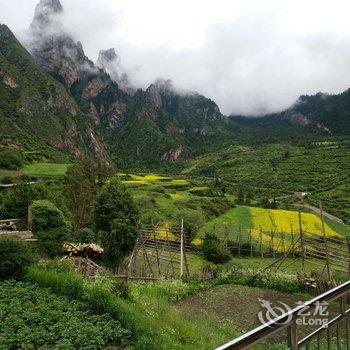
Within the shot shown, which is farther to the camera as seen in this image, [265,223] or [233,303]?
[265,223]

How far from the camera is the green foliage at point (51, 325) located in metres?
9.90

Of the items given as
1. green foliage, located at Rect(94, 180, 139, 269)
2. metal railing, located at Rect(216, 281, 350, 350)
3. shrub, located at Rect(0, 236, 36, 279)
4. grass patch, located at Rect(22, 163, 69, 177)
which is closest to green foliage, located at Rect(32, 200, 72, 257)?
green foliage, located at Rect(94, 180, 139, 269)

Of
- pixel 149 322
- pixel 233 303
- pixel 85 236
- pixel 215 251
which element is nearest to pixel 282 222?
pixel 215 251

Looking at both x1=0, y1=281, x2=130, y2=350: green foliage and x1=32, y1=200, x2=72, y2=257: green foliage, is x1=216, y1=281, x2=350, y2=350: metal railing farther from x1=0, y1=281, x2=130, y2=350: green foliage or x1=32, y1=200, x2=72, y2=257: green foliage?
x1=32, y1=200, x2=72, y2=257: green foliage

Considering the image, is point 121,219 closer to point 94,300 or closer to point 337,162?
point 94,300

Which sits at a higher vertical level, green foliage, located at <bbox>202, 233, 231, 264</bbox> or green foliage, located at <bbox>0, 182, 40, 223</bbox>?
green foliage, located at <bbox>0, 182, 40, 223</bbox>

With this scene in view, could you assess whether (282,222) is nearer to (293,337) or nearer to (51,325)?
(51,325)

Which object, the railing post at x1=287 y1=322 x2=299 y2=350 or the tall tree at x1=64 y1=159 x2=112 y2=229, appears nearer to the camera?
the railing post at x1=287 y1=322 x2=299 y2=350

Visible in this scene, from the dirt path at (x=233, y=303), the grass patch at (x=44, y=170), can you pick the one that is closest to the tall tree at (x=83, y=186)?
the dirt path at (x=233, y=303)

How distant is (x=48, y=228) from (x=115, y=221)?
3.87 meters

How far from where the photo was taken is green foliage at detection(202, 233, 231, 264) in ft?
119

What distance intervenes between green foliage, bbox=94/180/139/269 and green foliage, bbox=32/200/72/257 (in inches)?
85.3

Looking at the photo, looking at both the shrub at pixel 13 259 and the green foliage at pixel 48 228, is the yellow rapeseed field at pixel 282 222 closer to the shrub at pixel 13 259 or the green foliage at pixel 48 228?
the green foliage at pixel 48 228

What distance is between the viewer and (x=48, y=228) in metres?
25.5
